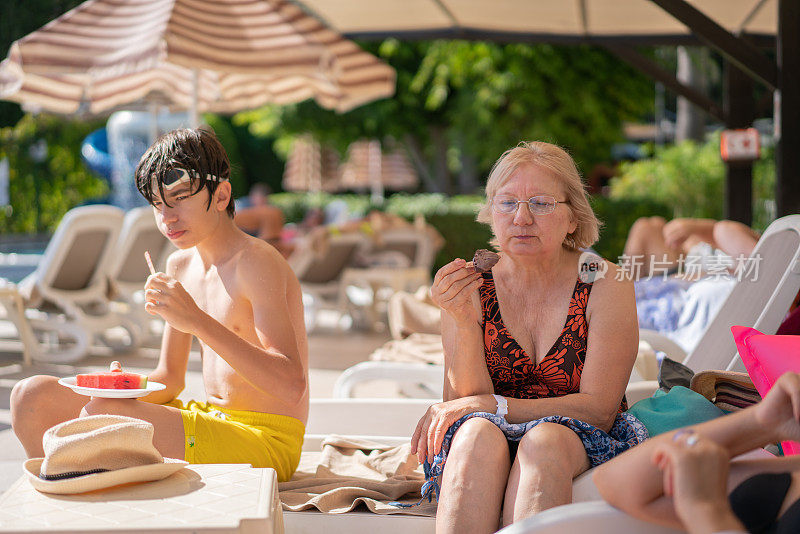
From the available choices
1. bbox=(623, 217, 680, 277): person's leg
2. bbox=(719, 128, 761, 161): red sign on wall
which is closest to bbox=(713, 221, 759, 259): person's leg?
bbox=(623, 217, 680, 277): person's leg

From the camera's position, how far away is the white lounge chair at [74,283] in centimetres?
692

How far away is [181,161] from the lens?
258 centimetres

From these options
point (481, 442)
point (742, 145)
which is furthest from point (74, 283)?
point (481, 442)

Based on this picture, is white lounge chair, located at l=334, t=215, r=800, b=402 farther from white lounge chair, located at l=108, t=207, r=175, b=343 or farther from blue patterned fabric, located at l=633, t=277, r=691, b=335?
white lounge chair, located at l=108, t=207, r=175, b=343

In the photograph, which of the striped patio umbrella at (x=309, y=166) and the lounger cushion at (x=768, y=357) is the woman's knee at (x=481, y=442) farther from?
the striped patio umbrella at (x=309, y=166)

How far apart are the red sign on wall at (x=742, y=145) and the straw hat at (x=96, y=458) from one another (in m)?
6.20

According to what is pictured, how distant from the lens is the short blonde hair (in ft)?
8.14

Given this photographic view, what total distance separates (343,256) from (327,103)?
1.69 meters

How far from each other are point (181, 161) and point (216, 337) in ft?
1.78

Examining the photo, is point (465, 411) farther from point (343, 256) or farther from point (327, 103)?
point (343, 256)

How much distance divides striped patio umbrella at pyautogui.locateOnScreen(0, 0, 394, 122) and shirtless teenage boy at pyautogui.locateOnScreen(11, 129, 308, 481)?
11.9ft

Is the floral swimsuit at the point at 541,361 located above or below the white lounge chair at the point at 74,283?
above

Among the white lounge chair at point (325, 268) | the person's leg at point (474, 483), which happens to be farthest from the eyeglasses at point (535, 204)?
the white lounge chair at point (325, 268)

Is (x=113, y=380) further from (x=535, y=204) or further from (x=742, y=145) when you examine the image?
(x=742, y=145)
